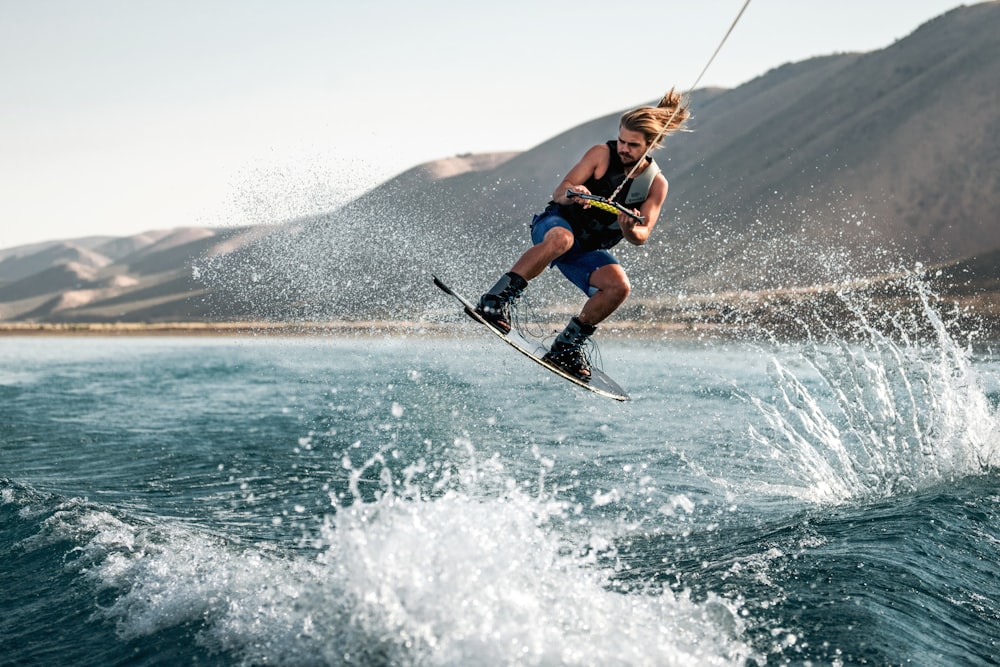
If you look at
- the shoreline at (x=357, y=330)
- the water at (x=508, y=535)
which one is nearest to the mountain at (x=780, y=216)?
the shoreline at (x=357, y=330)

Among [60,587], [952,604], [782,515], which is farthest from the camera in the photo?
[782,515]

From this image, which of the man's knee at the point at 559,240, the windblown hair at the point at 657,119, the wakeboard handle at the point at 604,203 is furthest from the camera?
the man's knee at the point at 559,240

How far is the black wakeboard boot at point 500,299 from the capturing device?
7227mm

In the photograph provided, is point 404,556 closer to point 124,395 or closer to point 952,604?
point 952,604

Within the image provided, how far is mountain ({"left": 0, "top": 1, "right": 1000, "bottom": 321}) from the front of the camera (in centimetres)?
8112

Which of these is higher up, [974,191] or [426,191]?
[426,191]

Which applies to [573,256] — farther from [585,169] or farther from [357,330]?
[357,330]

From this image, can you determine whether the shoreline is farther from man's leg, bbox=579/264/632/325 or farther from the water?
man's leg, bbox=579/264/632/325

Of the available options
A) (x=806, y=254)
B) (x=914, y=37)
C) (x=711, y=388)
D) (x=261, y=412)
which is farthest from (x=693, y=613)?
(x=914, y=37)

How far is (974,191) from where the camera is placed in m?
86.1

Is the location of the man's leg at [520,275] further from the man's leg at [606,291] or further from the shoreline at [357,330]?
the shoreline at [357,330]

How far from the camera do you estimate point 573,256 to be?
7566 mm

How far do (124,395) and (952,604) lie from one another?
17.2 metres

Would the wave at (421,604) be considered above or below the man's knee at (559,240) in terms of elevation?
below
